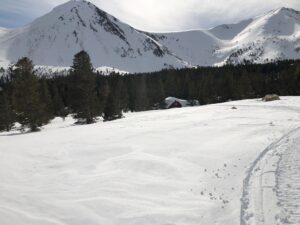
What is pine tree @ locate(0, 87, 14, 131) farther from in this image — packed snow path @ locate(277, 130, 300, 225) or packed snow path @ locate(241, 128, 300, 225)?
packed snow path @ locate(277, 130, 300, 225)

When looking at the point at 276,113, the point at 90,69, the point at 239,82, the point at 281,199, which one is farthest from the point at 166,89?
the point at 281,199

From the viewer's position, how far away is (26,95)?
144 feet

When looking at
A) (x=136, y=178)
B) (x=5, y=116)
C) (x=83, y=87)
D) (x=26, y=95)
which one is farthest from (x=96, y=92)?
(x=136, y=178)

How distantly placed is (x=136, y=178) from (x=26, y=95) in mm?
31161

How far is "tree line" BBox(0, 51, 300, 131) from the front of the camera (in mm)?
44359

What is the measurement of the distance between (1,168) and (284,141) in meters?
16.4

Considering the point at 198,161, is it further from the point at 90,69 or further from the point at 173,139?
the point at 90,69

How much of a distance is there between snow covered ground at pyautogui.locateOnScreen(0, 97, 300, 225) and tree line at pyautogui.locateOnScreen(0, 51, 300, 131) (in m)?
19.7

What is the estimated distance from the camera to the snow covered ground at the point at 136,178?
480 inches

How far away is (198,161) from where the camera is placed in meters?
19.4

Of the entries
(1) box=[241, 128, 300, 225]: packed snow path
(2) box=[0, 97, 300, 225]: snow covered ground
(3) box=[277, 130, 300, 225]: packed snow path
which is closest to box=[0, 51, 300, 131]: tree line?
(2) box=[0, 97, 300, 225]: snow covered ground

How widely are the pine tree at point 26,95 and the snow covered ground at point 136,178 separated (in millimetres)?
18669

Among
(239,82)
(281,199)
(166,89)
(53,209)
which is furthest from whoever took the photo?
(166,89)

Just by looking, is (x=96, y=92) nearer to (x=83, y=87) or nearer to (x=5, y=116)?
(x=83, y=87)
